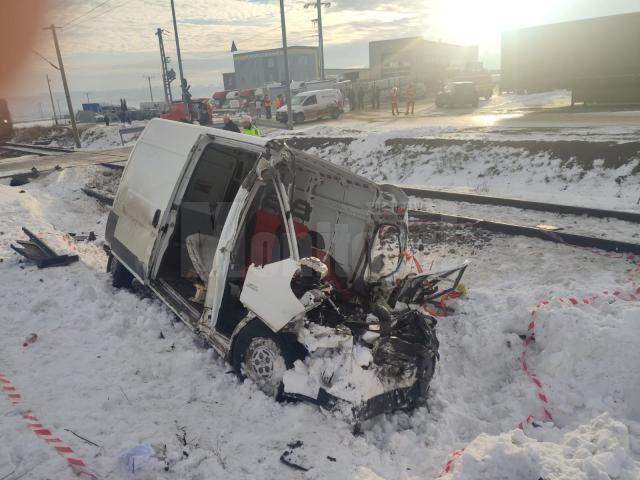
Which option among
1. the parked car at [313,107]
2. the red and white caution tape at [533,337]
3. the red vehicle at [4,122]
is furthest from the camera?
the red vehicle at [4,122]

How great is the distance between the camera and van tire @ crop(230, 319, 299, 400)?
3.70 metres

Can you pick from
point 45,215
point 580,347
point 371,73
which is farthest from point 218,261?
point 371,73

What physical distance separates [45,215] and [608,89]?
24.6 meters

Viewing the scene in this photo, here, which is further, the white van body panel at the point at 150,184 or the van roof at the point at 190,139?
the white van body panel at the point at 150,184

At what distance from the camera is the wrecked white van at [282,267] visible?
3.56 meters

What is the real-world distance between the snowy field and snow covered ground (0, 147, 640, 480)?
12mm

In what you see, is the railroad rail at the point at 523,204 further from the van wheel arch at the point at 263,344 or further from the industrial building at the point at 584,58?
the industrial building at the point at 584,58

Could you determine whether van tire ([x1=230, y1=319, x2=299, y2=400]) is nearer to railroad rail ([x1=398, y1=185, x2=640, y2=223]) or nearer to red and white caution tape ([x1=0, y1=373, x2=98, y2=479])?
red and white caution tape ([x1=0, y1=373, x2=98, y2=479])

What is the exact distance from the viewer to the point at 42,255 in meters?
6.85

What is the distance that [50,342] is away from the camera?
4770mm

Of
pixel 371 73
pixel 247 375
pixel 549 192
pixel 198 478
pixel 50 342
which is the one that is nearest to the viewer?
pixel 198 478

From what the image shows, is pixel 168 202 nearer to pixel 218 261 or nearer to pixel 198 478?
pixel 218 261

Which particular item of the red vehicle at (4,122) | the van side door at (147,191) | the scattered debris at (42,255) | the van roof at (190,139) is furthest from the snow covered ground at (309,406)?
the red vehicle at (4,122)

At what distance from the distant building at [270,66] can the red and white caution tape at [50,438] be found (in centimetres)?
7236
